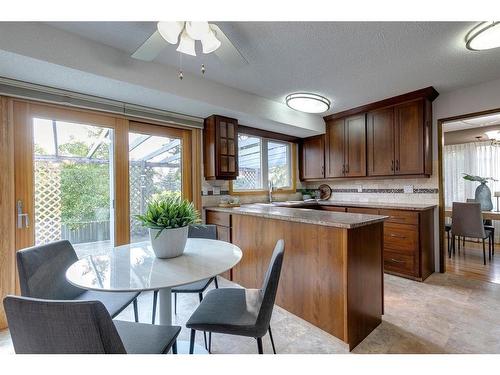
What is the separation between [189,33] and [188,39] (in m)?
0.07

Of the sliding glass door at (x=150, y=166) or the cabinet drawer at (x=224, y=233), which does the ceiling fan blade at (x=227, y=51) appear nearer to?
the sliding glass door at (x=150, y=166)

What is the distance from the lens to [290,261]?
2.05 metres

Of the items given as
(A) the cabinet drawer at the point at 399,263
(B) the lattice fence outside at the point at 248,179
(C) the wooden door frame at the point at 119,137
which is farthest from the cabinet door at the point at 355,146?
(C) the wooden door frame at the point at 119,137

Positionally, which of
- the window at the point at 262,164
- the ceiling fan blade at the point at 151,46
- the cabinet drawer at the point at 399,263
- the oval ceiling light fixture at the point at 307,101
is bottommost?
the cabinet drawer at the point at 399,263

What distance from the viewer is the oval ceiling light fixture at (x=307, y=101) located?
8.69ft

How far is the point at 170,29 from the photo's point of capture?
52.2 inches

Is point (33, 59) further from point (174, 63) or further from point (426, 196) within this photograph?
point (426, 196)

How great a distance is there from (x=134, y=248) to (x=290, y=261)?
4.12ft

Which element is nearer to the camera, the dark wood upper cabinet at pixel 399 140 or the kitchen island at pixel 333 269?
the kitchen island at pixel 333 269

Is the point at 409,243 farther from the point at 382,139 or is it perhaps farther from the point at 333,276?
the point at 333,276

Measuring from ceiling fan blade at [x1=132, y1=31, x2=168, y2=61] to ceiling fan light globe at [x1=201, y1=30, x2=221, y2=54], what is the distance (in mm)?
259

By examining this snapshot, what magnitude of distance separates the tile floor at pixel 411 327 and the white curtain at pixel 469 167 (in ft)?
9.08

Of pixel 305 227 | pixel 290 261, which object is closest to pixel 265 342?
pixel 290 261

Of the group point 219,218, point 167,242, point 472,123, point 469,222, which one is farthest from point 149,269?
point 472,123
